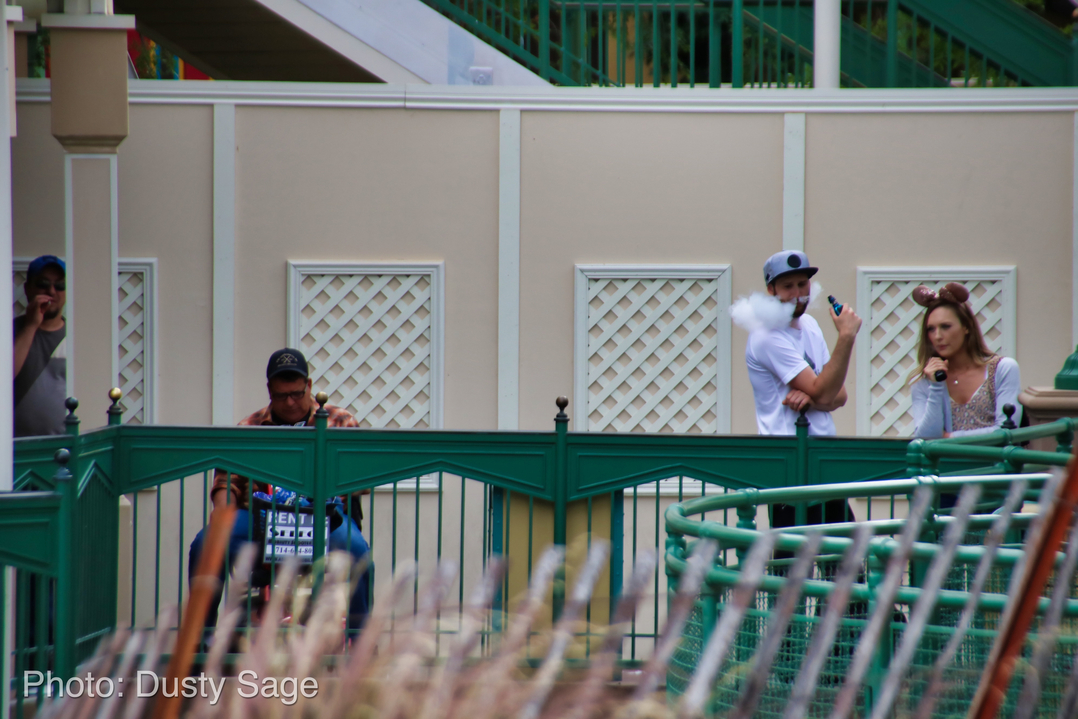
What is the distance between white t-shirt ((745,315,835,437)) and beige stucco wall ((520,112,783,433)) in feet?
6.49

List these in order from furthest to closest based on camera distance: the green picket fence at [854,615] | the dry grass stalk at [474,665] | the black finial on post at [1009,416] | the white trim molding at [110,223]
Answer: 1. the white trim molding at [110,223]
2. the black finial on post at [1009,416]
3. the green picket fence at [854,615]
4. the dry grass stalk at [474,665]

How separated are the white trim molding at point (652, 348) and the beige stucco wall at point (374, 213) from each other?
25.8 inches

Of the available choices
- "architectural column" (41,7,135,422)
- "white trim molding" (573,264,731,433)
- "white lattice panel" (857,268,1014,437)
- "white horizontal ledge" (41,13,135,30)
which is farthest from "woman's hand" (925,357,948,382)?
"white horizontal ledge" (41,13,135,30)

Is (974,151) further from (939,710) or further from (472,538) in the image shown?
(939,710)

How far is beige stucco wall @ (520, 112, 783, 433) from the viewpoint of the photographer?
23.6 feet

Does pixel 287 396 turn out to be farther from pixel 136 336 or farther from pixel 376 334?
pixel 136 336

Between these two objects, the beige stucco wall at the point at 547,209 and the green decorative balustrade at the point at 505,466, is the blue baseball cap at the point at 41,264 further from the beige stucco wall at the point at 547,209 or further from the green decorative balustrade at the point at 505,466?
the green decorative balustrade at the point at 505,466

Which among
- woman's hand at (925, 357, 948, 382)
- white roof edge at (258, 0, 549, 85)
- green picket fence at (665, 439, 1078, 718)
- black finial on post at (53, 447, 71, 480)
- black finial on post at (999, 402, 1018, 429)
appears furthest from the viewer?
white roof edge at (258, 0, 549, 85)

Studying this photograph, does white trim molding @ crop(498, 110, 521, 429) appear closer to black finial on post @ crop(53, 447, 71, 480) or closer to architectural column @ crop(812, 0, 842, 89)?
architectural column @ crop(812, 0, 842, 89)

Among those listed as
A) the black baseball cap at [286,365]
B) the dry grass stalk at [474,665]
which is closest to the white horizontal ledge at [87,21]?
the black baseball cap at [286,365]

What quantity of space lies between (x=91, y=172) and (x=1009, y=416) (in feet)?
17.2

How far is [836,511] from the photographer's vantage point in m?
4.71

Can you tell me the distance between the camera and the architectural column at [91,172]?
6109 millimetres

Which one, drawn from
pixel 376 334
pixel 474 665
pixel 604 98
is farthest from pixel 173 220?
pixel 474 665
